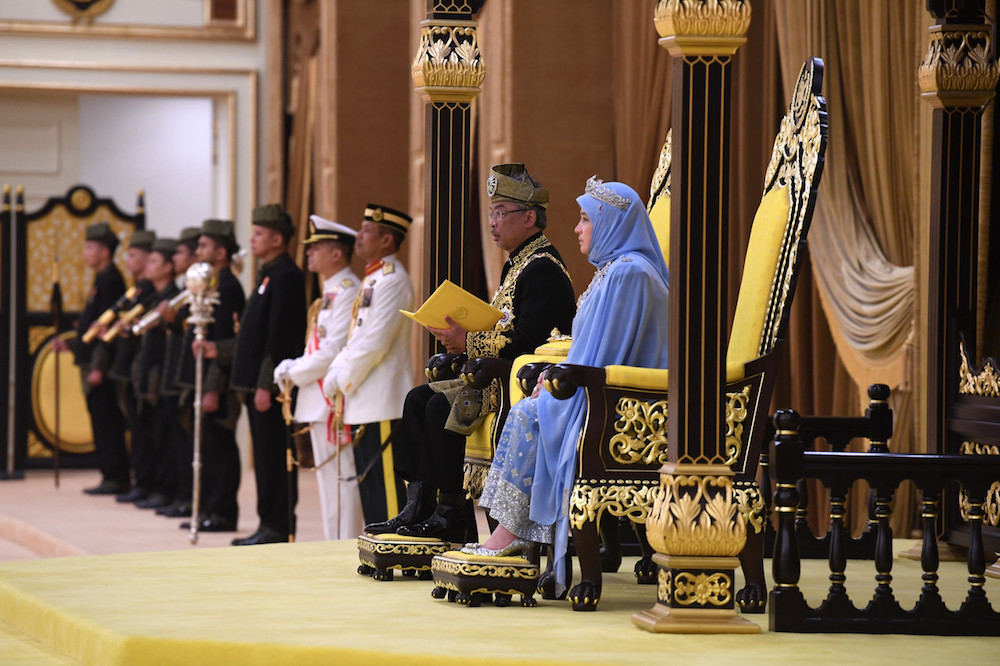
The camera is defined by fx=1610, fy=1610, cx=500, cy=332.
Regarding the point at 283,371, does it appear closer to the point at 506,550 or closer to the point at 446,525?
the point at 446,525

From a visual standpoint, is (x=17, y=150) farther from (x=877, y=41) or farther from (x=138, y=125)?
(x=877, y=41)

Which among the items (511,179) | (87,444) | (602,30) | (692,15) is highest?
(602,30)

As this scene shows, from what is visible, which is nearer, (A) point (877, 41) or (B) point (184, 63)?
(A) point (877, 41)

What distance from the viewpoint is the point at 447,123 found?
550 cm

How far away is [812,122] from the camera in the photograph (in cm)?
466

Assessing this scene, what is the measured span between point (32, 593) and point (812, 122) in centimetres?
270

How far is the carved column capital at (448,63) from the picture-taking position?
5.46 meters

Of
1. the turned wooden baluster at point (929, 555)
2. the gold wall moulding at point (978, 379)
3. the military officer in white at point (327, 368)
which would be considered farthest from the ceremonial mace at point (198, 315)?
the turned wooden baluster at point (929, 555)

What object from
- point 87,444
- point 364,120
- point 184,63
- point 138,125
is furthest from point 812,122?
point 138,125

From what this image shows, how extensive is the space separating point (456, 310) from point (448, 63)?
990 millimetres

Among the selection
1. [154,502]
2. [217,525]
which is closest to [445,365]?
[217,525]

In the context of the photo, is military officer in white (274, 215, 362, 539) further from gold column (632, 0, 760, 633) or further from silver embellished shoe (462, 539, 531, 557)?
gold column (632, 0, 760, 633)

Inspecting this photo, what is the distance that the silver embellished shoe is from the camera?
4.52 m

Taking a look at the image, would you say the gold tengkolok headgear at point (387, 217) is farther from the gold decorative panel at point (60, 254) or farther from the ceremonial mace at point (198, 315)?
the gold decorative panel at point (60, 254)
